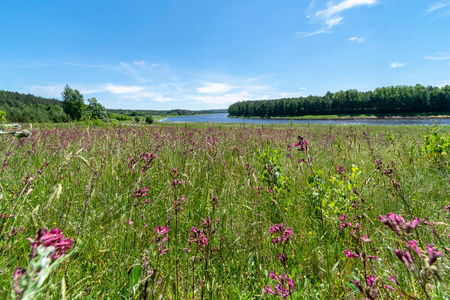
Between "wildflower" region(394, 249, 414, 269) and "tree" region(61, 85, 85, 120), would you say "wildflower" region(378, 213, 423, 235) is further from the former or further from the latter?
"tree" region(61, 85, 85, 120)

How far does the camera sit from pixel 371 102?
10069cm

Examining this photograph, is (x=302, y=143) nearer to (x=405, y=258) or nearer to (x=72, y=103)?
(x=405, y=258)

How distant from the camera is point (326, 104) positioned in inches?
4441

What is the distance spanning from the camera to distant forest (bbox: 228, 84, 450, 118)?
8812cm

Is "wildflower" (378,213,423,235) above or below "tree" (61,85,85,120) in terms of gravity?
below

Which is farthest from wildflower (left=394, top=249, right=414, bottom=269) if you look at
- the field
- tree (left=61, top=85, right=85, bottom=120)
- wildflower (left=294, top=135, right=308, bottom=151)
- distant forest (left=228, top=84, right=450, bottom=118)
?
distant forest (left=228, top=84, right=450, bottom=118)

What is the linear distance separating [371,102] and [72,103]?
125 metres

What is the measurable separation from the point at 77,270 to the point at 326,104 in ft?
419

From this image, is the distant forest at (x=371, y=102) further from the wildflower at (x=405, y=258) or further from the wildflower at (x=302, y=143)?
the wildflower at (x=405, y=258)

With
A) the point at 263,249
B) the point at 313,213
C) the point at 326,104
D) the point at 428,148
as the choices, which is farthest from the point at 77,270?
the point at 326,104

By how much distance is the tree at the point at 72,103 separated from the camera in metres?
61.8

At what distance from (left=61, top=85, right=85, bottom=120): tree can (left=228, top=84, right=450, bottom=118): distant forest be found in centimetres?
6664

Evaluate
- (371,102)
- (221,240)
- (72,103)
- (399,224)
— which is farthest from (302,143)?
(371,102)

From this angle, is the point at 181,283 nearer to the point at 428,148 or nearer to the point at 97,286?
the point at 97,286
